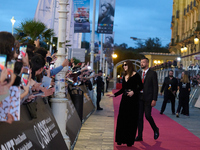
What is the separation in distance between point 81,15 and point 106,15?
2768mm

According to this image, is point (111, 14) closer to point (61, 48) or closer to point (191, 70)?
point (191, 70)

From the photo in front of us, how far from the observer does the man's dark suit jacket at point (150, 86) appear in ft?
29.9

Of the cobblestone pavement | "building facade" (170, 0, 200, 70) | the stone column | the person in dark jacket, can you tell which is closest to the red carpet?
the cobblestone pavement

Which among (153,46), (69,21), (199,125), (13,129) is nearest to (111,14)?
(69,21)

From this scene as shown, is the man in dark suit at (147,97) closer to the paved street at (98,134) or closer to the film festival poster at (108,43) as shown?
the paved street at (98,134)

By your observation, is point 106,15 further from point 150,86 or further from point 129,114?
point 129,114

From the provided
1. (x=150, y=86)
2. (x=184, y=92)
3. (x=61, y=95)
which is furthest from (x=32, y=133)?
(x=184, y=92)

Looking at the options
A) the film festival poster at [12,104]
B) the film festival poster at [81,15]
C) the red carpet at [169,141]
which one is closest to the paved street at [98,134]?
the red carpet at [169,141]

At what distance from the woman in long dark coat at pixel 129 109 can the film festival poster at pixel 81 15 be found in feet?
38.3

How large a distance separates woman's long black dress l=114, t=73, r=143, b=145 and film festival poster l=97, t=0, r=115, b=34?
14.0m

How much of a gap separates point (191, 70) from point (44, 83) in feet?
92.5

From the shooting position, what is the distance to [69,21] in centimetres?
2030

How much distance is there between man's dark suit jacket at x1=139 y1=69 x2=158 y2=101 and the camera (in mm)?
9109

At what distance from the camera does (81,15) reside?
793 inches
